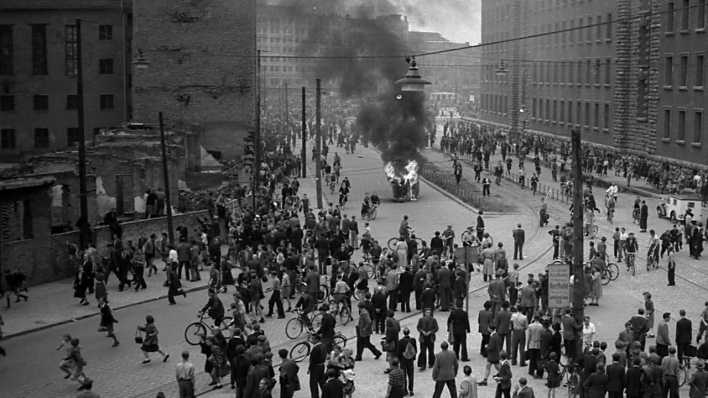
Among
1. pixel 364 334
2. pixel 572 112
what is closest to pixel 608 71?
pixel 572 112

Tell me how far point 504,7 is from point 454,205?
182ft

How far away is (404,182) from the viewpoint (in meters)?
49.7

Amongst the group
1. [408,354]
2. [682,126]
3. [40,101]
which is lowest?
[408,354]

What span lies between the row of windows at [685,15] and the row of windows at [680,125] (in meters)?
4.39

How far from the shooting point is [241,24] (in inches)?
2347

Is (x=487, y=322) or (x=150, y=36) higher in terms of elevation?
(x=150, y=36)

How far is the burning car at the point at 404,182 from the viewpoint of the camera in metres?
49.6

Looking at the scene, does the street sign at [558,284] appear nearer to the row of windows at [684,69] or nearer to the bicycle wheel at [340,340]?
the bicycle wheel at [340,340]

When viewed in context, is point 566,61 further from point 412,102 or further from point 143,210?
point 143,210

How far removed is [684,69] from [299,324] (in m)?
38.8

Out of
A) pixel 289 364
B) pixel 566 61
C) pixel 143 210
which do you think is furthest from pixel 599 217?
pixel 566 61

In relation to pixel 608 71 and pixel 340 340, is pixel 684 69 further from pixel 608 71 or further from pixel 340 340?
pixel 340 340

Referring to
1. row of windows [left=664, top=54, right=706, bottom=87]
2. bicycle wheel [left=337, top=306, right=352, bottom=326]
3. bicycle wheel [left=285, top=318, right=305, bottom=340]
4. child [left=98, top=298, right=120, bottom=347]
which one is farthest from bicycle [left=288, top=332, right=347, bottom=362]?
row of windows [left=664, top=54, right=706, bottom=87]

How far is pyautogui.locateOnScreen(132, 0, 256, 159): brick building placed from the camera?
5953cm
